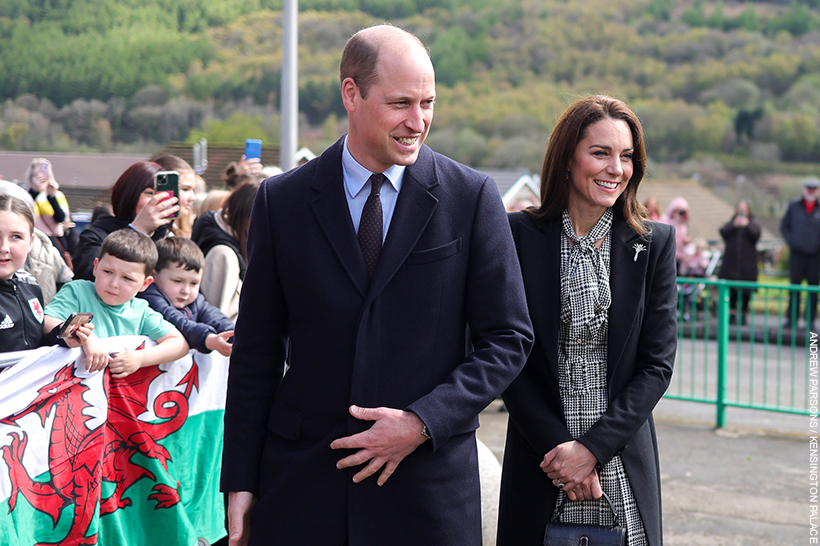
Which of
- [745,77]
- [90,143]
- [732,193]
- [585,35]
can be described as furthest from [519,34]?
[90,143]

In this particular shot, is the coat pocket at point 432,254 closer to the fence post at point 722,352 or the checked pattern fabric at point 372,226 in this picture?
the checked pattern fabric at point 372,226

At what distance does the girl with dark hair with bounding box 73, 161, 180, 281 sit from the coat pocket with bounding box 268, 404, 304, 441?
6.61 ft

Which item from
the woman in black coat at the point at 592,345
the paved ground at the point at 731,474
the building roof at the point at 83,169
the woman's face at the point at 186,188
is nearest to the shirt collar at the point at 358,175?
the woman in black coat at the point at 592,345

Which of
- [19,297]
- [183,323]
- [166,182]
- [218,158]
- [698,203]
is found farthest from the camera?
[698,203]

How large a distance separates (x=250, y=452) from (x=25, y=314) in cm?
147

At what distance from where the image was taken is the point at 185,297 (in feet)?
13.0

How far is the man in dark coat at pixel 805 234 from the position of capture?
1300 cm

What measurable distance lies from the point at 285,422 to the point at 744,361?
10093mm

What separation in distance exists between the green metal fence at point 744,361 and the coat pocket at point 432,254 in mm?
4165

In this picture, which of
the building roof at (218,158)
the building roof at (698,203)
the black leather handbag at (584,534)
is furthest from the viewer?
the building roof at (698,203)

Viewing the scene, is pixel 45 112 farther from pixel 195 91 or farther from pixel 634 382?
pixel 195 91

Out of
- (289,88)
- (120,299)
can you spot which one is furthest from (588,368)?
(289,88)

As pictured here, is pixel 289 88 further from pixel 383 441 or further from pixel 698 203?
pixel 698 203

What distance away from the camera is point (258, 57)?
44500mm
